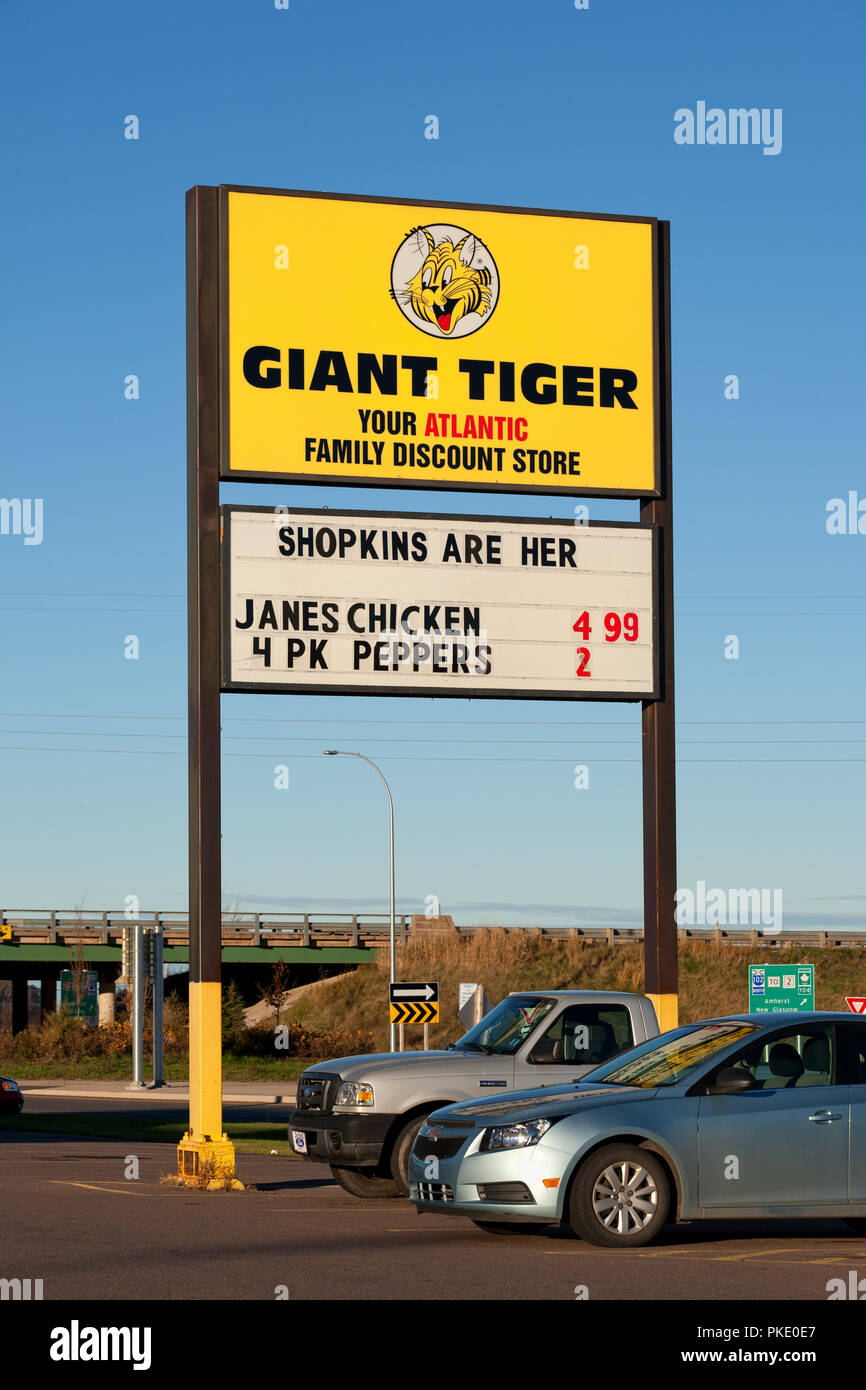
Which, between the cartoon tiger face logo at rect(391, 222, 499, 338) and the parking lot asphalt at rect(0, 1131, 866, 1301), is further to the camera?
the cartoon tiger face logo at rect(391, 222, 499, 338)

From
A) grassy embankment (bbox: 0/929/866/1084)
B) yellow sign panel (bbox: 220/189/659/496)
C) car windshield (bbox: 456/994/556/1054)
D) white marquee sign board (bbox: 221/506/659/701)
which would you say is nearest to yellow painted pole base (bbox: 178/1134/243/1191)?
car windshield (bbox: 456/994/556/1054)

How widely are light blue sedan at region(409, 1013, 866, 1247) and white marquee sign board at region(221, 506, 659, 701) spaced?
5875 mm

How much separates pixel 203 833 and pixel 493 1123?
5918 millimetres

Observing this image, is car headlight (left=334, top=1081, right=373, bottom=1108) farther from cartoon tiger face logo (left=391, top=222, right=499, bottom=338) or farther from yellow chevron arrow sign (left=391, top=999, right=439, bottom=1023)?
yellow chevron arrow sign (left=391, top=999, right=439, bottom=1023)

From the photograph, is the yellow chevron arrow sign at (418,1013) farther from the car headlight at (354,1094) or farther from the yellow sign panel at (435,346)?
the car headlight at (354,1094)

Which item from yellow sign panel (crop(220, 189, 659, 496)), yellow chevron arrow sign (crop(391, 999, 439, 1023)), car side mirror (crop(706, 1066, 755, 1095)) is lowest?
yellow chevron arrow sign (crop(391, 999, 439, 1023))

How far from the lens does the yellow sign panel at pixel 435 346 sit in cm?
1809

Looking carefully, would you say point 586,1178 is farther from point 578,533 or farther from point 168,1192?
point 578,533

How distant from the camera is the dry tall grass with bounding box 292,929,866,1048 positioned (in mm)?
61938

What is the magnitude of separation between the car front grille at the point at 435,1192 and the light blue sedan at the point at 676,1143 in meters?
0.01

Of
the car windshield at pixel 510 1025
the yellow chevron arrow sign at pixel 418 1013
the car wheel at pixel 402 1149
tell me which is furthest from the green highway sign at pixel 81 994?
the car wheel at pixel 402 1149

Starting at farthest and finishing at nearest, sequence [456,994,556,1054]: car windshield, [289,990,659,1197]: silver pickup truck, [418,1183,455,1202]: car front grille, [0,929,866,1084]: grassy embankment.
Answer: [0,929,866,1084]: grassy embankment
[456,994,556,1054]: car windshield
[289,990,659,1197]: silver pickup truck
[418,1183,455,1202]: car front grille

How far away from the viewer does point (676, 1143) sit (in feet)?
39.6

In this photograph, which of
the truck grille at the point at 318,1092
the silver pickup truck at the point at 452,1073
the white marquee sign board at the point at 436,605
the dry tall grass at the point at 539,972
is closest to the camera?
→ the silver pickup truck at the point at 452,1073
